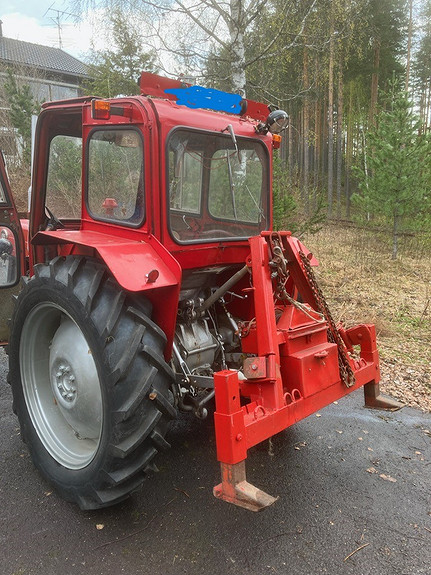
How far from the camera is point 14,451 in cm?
Result: 321

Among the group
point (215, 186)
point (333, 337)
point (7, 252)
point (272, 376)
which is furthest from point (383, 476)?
point (7, 252)

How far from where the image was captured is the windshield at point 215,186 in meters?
2.72

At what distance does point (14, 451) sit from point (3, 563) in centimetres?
109

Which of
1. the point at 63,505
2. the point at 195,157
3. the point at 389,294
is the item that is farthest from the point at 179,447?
the point at 389,294

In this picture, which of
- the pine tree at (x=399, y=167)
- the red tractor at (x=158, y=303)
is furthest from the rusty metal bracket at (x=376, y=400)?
the pine tree at (x=399, y=167)

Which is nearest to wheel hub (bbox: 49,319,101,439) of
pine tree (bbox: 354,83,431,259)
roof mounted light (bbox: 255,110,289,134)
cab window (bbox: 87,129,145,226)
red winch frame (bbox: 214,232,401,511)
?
cab window (bbox: 87,129,145,226)

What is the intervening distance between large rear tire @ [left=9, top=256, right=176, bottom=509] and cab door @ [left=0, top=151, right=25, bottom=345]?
4.00ft

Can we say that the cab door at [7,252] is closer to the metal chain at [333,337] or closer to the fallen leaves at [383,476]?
the metal chain at [333,337]

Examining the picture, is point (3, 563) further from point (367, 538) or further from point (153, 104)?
point (153, 104)

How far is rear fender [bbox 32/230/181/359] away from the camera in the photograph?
7.26 feet

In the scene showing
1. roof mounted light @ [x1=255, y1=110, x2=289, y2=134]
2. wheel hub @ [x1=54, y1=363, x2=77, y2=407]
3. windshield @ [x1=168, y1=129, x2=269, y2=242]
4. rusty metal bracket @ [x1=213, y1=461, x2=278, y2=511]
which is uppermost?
roof mounted light @ [x1=255, y1=110, x2=289, y2=134]

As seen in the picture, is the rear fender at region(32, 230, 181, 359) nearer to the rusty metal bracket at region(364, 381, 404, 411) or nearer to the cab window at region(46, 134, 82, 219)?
the cab window at region(46, 134, 82, 219)

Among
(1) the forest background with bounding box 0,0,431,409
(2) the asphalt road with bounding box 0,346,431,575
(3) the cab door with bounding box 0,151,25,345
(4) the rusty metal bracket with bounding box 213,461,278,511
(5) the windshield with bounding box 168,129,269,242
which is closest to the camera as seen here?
(4) the rusty metal bracket with bounding box 213,461,278,511

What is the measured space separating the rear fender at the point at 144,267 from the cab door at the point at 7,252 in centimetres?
146
